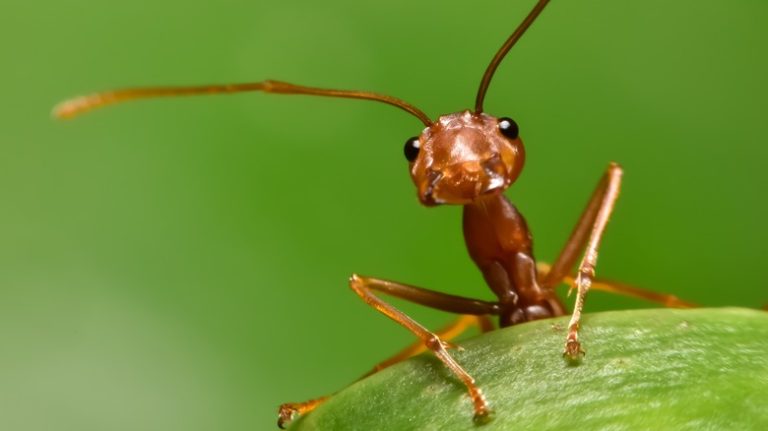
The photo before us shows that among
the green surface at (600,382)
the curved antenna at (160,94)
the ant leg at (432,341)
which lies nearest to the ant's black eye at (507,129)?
the curved antenna at (160,94)

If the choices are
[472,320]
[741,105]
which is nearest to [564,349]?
[472,320]

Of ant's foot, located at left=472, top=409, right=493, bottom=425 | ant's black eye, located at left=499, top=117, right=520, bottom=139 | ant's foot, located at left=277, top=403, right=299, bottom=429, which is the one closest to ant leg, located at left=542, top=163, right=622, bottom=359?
ant's black eye, located at left=499, top=117, right=520, bottom=139

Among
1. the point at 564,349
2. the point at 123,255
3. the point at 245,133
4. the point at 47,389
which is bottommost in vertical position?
the point at 564,349

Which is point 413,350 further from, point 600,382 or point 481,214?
point 600,382

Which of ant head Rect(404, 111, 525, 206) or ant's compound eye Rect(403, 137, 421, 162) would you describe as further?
ant's compound eye Rect(403, 137, 421, 162)

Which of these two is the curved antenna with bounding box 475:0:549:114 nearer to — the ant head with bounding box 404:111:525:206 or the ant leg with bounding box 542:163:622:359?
the ant head with bounding box 404:111:525:206

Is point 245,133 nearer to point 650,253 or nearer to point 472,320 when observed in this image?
point 472,320

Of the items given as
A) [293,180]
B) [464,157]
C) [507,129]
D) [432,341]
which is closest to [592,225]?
[507,129]
